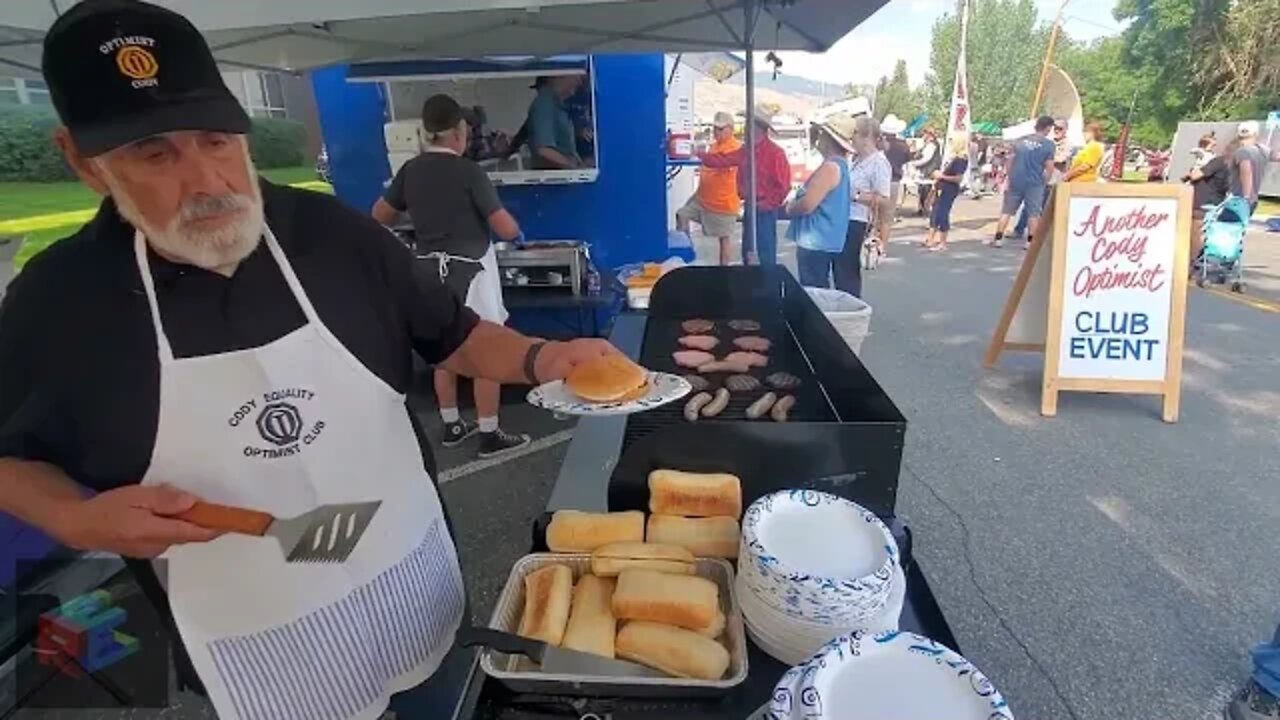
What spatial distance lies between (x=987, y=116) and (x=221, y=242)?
5614cm

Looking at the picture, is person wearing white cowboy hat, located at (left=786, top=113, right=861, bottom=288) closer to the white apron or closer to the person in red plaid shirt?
the person in red plaid shirt

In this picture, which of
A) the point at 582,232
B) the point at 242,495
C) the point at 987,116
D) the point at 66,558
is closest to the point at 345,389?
the point at 242,495

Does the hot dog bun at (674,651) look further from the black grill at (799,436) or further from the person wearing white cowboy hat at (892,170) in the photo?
the person wearing white cowboy hat at (892,170)

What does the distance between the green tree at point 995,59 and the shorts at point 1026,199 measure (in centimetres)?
4058

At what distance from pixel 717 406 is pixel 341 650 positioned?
129 centimetres

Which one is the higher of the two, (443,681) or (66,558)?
(443,681)

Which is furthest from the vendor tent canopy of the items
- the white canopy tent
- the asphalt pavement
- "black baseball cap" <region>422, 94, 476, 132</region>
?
the asphalt pavement

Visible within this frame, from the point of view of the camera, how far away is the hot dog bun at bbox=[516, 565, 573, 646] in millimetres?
1171

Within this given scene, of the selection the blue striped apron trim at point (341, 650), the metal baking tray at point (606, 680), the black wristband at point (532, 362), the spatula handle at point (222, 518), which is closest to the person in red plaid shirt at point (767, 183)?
the black wristband at point (532, 362)

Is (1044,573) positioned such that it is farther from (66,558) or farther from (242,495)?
(66,558)

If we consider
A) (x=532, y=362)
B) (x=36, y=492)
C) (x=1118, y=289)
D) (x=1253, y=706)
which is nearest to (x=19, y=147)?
(x=36, y=492)

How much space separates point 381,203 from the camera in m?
4.04

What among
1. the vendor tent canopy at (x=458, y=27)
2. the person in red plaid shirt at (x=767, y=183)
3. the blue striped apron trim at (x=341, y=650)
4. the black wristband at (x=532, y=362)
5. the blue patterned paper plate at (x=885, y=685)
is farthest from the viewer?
the person in red plaid shirt at (x=767, y=183)

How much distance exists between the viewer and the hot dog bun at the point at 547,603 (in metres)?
1.17
